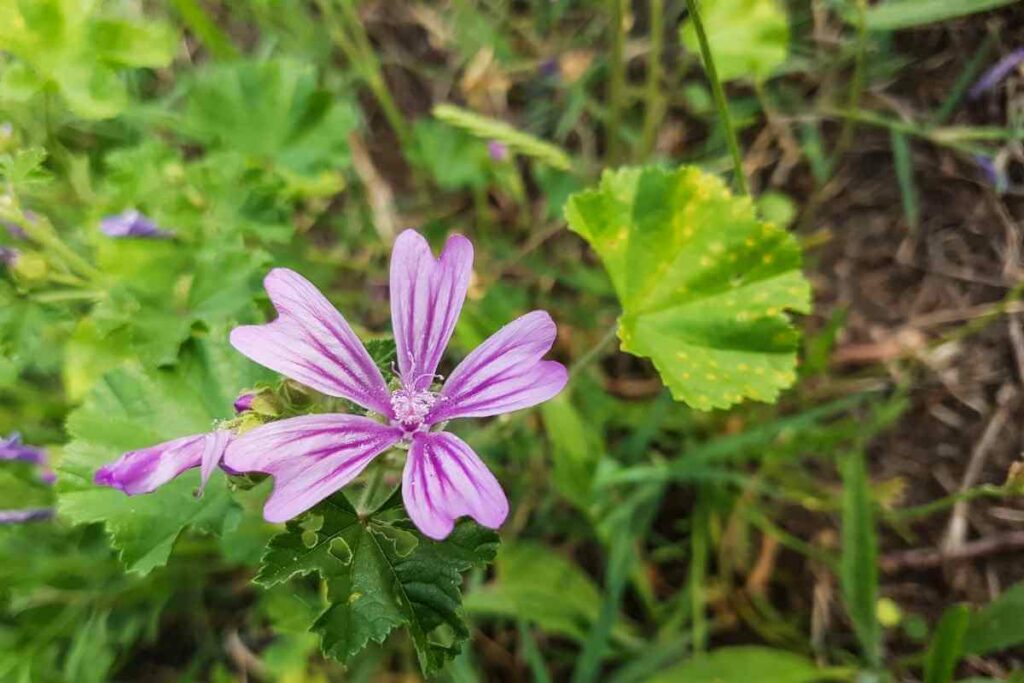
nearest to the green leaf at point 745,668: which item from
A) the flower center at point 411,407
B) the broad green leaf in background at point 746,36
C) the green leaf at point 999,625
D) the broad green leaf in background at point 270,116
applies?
the green leaf at point 999,625

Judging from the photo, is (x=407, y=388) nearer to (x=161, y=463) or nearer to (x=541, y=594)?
(x=161, y=463)

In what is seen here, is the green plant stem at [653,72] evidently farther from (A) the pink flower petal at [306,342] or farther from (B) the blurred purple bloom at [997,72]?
(A) the pink flower petal at [306,342]

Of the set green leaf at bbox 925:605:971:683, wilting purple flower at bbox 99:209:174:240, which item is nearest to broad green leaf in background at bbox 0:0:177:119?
wilting purple flower at bbox 99:209:174:240

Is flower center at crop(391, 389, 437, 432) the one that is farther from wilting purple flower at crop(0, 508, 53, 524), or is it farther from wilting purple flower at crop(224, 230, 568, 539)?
wilting purple flower at crop(0, 508, 53, 524)

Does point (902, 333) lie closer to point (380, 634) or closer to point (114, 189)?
point (380, 634)

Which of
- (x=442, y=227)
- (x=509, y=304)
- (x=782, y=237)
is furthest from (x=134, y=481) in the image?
(x=442, y=227)

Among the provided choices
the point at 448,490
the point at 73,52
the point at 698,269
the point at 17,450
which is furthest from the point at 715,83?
the point at 17,450

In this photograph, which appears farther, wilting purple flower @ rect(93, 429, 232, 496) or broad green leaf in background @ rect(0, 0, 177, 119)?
broad green leaf in background @ rect(0, 0, 177, 119)
